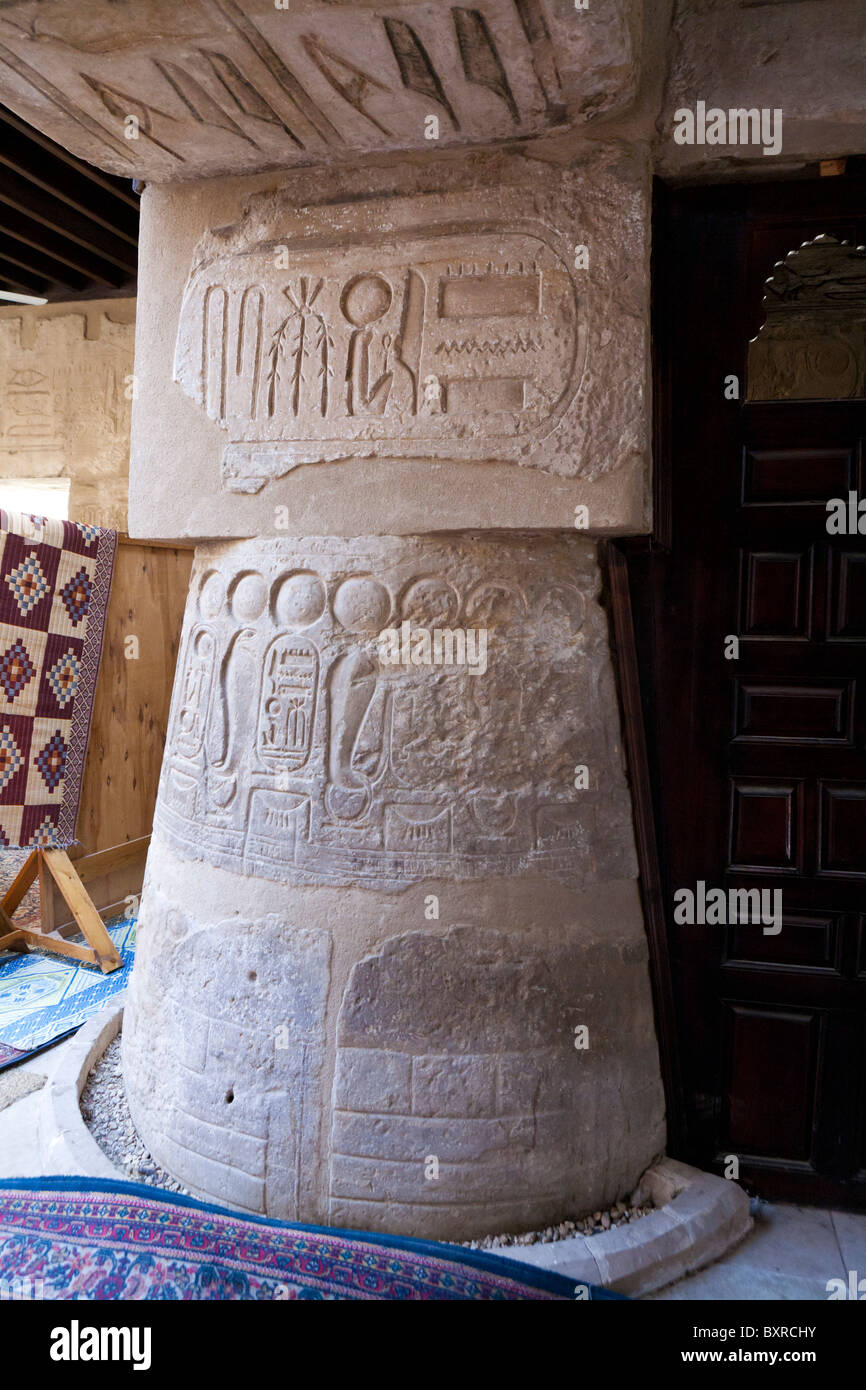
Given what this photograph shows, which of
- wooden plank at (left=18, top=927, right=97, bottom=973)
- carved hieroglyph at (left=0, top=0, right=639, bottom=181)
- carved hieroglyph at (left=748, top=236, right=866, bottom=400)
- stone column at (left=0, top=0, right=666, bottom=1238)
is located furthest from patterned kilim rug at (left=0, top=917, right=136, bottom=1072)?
carved hieroglyph at (left=748, top=236, right=866, bottom=400)

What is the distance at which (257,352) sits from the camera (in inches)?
91.8

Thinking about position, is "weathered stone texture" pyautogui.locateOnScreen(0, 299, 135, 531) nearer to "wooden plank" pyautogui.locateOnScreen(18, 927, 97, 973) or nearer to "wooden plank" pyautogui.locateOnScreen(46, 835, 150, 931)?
"wooden plank" pyautogui.locateOnScreen(46, 835, 150, 931)

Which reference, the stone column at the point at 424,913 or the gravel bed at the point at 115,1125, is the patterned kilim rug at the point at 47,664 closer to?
the gravel bed at the point at 115,1125

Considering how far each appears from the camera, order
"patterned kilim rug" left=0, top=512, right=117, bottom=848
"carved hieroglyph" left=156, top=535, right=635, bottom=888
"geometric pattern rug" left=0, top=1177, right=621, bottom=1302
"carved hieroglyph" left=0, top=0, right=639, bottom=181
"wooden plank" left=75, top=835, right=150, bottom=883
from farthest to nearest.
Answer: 1. "wooden plank" left=75, top=835, right=150, bottom=883
2. "patterned kilim rug" left=0, top=512, right=117, bottom=848
3. "carved hieroglyph" left=156, top=535, right=635, bottom=888
4. "geometric pattern rug" left=0, top=1177, right=621, bottom=1302
5. "carved hieroglyph" left=0, top=0, right=639, bottom=181

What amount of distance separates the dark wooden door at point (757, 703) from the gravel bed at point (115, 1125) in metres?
1.39

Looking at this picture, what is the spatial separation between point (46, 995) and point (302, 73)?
3433mm

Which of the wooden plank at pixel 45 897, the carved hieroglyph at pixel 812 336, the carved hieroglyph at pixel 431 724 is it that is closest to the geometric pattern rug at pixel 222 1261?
the carved hieroglyph at pixel 431 724

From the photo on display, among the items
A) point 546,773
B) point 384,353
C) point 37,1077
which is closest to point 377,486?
point 384,353

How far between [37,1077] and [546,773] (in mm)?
2119

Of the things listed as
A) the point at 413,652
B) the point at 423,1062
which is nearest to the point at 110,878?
the point at 423,1062

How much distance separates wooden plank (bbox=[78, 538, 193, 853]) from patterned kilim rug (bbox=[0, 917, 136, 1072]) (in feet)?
1.81

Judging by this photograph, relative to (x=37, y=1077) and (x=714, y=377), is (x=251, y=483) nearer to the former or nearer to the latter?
(x=714, y=377)

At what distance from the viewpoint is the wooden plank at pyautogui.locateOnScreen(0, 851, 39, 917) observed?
4180 mm

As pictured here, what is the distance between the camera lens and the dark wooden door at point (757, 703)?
2287mm
